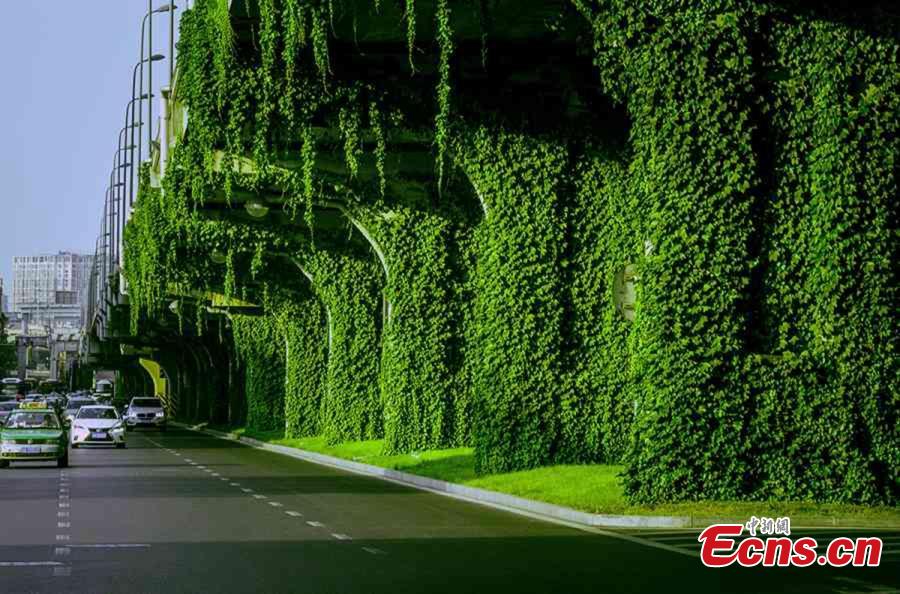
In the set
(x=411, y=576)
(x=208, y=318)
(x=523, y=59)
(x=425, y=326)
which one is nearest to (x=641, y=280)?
(x=523, y=59)

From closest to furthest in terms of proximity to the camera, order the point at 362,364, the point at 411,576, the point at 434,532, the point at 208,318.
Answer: the point at 411,576, the point at 434,532, the point at 362,364, the point at 208,318

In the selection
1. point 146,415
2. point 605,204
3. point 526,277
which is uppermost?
point 605,204

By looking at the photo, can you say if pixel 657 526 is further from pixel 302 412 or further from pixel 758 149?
pixel 302 412

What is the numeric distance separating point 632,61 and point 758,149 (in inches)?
88.8

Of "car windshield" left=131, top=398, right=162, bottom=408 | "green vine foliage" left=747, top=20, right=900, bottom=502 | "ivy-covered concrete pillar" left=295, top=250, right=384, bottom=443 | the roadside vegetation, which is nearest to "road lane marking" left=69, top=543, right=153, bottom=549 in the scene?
the roadside vegetation

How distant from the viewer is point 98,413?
63094 millimetres

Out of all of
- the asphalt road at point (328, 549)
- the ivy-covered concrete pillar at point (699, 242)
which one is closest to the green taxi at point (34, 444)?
the asphalt road at point (328, 549)

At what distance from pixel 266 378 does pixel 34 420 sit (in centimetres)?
3361

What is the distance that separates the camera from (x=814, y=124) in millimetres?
25734

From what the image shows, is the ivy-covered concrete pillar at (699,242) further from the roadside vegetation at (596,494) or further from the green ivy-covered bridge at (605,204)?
the roadside vegetation at (596,494)

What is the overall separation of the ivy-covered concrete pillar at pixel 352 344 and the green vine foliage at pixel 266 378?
20471 millimetres

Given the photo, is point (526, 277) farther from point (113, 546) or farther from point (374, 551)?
point (113, 546)

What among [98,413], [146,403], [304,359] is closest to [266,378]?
[304,359]

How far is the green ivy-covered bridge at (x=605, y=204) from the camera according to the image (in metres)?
25.2
